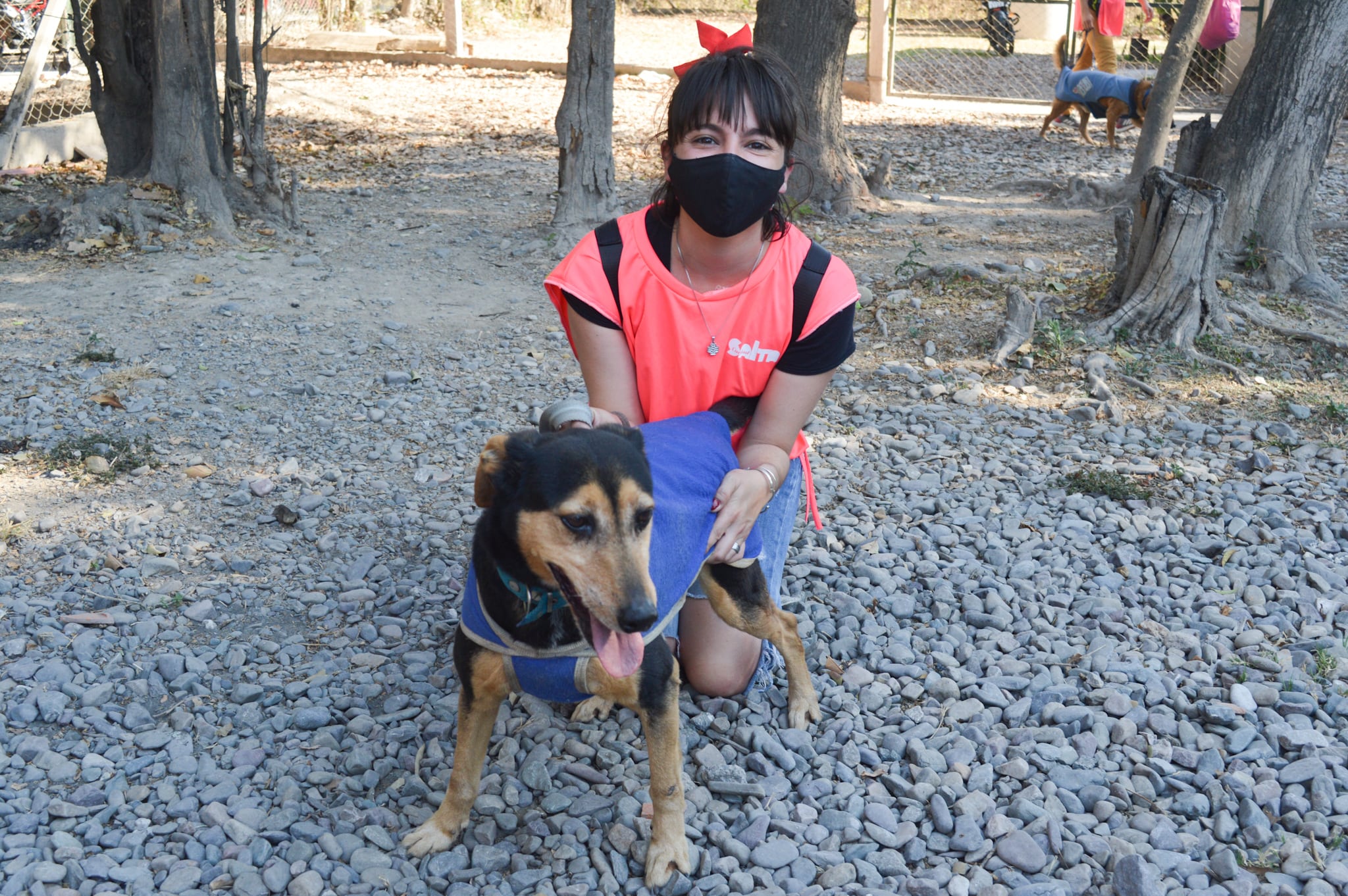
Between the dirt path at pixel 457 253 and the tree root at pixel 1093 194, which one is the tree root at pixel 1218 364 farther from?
the tree root at pixel 1093 194

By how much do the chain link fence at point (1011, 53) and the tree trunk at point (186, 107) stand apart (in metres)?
10.6

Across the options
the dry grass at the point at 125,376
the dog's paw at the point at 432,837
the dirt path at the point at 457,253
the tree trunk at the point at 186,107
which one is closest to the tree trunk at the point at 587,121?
the dirt path at the point at 457,253

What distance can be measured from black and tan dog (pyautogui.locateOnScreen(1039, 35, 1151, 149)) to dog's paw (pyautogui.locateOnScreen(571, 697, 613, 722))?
11.4 meters

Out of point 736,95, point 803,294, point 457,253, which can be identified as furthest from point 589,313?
point 457,253

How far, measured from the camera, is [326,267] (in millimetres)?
7594

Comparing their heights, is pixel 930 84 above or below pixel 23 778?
above

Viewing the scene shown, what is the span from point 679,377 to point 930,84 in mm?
15098

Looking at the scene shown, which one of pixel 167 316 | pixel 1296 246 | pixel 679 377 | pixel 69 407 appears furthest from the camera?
pixel 1296 246

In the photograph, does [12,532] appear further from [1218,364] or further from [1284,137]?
[1284,137]

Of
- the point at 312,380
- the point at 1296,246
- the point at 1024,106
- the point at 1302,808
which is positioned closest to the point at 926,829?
the point at 1302,808

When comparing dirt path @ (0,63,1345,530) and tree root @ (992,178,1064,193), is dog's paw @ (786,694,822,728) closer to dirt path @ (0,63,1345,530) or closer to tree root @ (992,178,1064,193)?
dirt path @ (0,63,1345,530)

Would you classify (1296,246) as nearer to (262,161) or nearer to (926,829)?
(926,829)

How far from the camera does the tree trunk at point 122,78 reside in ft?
27.0

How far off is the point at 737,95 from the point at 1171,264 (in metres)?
4.28
